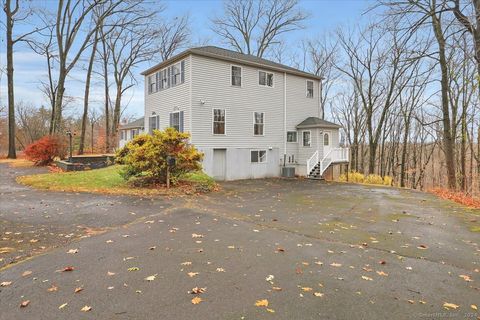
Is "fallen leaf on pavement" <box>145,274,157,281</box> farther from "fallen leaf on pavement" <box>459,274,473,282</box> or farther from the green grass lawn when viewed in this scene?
the green grass lawn

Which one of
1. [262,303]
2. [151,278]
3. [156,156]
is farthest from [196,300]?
[156,156]

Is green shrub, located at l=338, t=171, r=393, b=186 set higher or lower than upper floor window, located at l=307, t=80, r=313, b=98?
lower

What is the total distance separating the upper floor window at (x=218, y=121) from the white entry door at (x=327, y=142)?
7.78 m

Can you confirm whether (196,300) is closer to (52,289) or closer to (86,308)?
(86,308)

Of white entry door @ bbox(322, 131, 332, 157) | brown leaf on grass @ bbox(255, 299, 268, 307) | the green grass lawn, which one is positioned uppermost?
white entry door @ bbox(322, 131, 332, 157)

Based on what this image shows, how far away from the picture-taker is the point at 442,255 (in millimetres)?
5137

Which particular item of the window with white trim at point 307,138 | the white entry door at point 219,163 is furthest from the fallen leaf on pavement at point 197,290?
the window with white trim at point 307,138

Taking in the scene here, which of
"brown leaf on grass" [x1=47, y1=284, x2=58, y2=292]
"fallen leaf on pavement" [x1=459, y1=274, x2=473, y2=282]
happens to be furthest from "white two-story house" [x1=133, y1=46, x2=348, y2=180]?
"fallen leaf on pavement" [x1=459, y1=274, x2=473, y2=282]

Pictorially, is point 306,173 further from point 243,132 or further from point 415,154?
point 415,154

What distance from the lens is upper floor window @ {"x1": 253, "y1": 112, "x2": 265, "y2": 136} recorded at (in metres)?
18.8

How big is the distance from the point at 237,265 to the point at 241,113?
14.5 meters

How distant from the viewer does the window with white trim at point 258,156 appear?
61.9ft

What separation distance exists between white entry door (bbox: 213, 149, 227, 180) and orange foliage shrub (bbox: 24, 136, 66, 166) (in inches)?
401

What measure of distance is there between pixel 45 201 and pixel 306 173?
15760 mm
